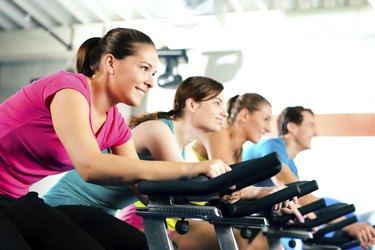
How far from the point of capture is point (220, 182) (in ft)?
3.74

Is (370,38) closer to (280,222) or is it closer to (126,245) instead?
(280,222)

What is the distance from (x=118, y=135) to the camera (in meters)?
1.63

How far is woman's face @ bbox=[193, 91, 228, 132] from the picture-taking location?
8.23 ft

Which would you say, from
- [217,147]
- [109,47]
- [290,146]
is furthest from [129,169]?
[290,146]

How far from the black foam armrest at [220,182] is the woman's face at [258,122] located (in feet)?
6.55

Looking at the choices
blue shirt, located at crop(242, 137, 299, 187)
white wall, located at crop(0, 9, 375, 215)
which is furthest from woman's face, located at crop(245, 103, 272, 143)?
white wall, located at crop(0, 9, 375, 215)

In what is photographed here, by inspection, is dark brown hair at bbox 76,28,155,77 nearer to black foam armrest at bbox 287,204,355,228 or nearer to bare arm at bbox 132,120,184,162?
bare arm at bbox 132,120,184,162

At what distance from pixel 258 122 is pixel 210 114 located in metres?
0.78

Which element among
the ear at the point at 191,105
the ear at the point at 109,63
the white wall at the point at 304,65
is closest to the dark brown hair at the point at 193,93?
the ear at the point at 191,105

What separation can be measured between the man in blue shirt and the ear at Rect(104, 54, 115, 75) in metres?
1.64

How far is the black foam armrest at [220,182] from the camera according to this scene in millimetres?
1122

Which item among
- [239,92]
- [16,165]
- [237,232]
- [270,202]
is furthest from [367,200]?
[16,165]

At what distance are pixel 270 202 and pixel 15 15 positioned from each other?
513 centimetres

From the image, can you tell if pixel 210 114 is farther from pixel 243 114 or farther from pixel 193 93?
pixel 243 114
